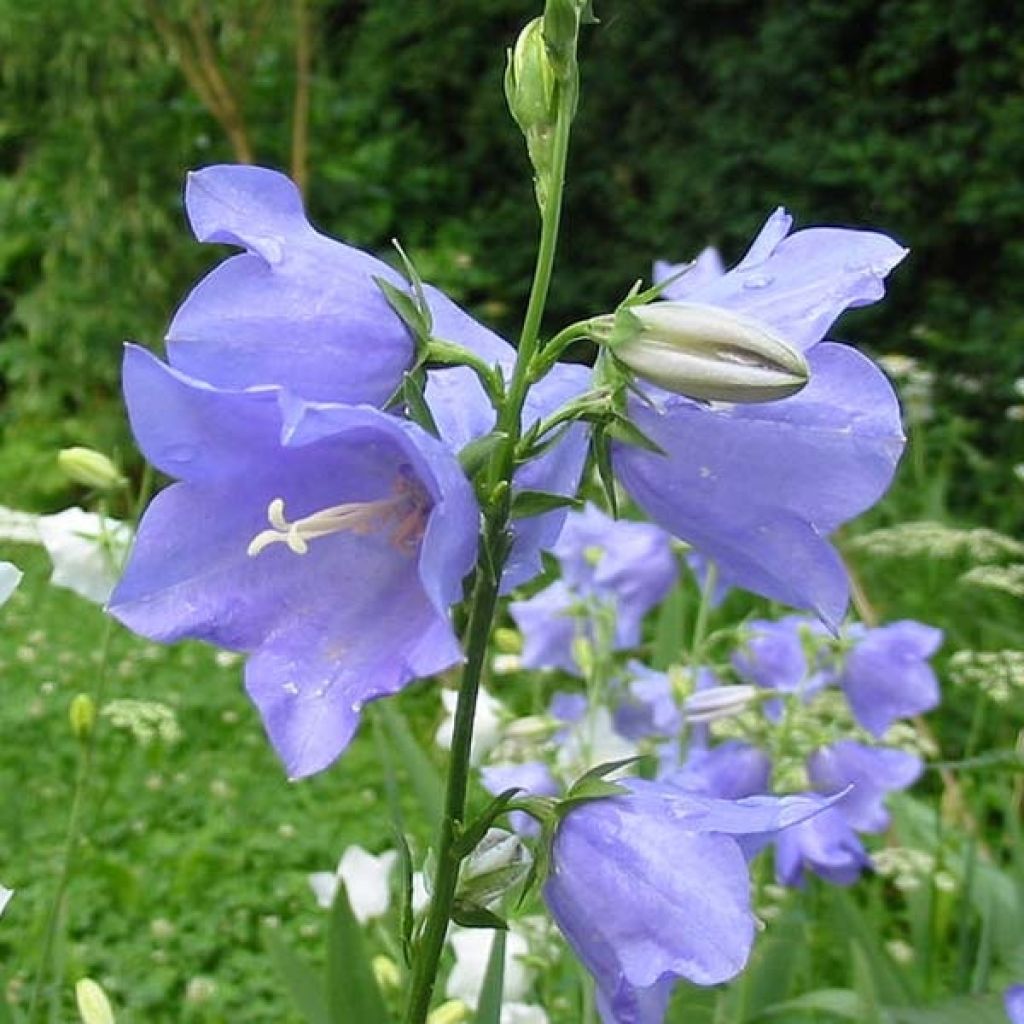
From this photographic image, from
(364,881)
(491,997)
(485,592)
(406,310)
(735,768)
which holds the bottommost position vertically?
(364,881)

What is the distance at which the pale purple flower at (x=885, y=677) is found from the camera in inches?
61.8

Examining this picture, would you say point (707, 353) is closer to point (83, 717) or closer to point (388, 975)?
point (83, 717)

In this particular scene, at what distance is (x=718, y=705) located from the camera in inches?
58.4

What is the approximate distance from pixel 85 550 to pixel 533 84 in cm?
74

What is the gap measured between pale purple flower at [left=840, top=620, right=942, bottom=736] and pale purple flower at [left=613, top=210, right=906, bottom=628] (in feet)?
2.66

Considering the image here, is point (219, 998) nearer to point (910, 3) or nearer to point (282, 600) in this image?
point (282, 600)

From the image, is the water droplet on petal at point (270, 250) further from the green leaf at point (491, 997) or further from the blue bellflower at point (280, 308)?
the green leaf at point (491, 997)

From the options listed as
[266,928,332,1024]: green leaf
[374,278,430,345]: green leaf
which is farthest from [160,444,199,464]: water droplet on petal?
[266,928,332,1024]: green leaf

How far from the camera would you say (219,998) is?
2.24 m

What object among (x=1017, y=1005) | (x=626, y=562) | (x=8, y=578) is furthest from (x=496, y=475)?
(x=626, y=562)

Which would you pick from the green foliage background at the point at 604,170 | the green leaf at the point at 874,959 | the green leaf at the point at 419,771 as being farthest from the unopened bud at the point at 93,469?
the green foliage background at the point at 604,170

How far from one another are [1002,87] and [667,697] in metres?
3.57

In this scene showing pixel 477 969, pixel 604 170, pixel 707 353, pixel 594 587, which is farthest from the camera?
pixel 604 170

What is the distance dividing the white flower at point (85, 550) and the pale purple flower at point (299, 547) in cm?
67
